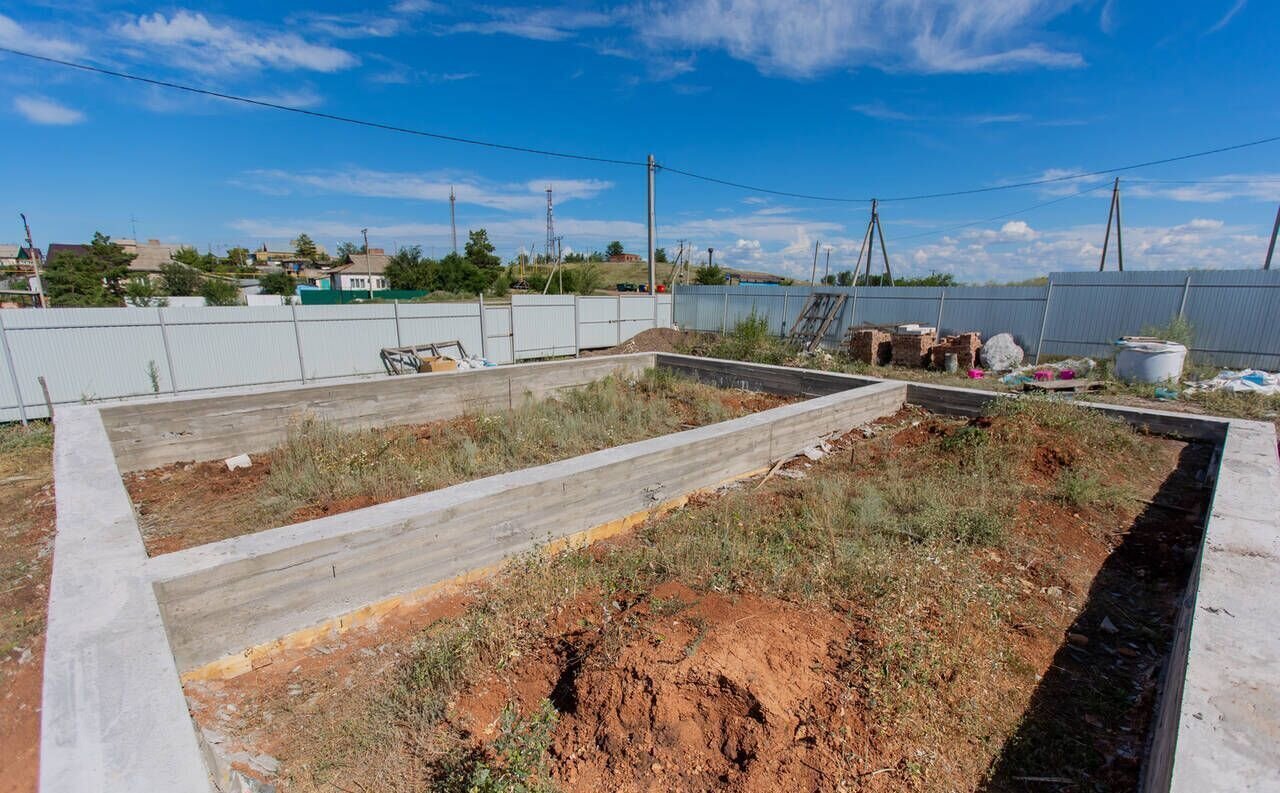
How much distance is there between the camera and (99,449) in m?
4.09

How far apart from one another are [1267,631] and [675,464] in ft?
10.7

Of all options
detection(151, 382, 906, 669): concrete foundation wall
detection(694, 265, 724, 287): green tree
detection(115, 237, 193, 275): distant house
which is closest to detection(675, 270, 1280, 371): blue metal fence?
detection(151, 382, 906, 669): concrete foundation wall

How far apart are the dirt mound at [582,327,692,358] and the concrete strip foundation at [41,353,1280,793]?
10480 mm

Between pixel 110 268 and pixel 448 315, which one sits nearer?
pixel 448 315

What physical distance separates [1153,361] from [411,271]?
132ft

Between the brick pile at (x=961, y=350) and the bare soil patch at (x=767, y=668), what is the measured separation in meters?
8.35

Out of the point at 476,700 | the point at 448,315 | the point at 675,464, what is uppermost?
the point at 448,315

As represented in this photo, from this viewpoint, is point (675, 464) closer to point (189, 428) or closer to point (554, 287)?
point (189, 428)

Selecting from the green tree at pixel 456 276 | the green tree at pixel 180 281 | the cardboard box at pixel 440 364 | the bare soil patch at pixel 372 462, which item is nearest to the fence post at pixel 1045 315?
the bare soil patch at pixel 372 462

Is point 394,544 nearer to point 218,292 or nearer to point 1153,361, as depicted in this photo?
point 1153,361

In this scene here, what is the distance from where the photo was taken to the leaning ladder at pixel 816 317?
48.4 ft

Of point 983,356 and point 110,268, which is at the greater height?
point 110,268

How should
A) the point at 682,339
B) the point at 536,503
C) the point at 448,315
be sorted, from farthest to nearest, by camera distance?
the point at 682,339
the point at 448,315
the point at 536,503

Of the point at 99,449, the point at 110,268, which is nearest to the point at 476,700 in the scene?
the point at 99,449
